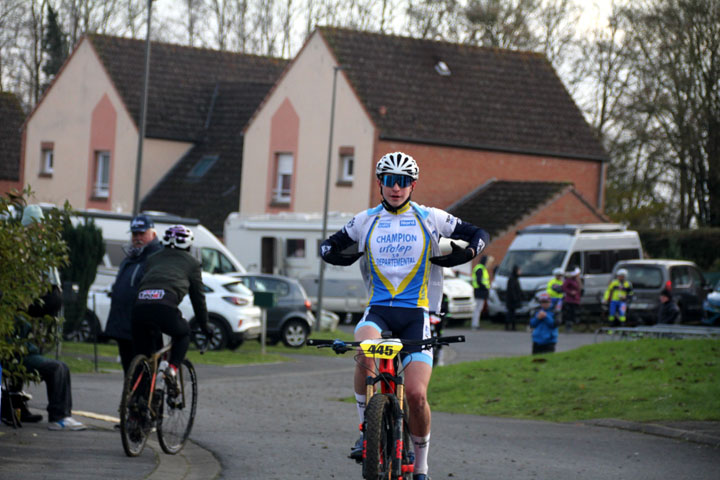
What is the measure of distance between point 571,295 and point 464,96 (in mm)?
15005

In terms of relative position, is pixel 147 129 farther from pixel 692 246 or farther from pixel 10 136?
pixel 692 246

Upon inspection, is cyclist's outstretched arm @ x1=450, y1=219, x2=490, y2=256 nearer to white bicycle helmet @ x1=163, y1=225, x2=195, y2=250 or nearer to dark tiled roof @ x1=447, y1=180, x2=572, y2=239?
white bicycle helmet @ x1=163, y1=225, x2=195, y2=250

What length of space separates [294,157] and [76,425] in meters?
37.4

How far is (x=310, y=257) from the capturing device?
38719 millimetres

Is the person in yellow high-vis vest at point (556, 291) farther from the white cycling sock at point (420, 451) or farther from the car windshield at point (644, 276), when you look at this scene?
the white cycling sock at point (420, 451)

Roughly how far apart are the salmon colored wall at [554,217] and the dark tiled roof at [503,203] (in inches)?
→ 9.4

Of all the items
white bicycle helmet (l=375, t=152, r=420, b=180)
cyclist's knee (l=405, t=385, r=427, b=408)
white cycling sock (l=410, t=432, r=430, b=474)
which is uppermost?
white bicycle helmet (l=375, t=152, r=420, b=180)

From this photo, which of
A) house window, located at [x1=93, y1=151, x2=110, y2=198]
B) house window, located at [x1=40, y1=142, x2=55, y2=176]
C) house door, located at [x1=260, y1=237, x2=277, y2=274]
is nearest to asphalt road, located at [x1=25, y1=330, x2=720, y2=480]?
house door, located at [x1=260, y1=237, x2=277, y2=274]

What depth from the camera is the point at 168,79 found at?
54250 mm

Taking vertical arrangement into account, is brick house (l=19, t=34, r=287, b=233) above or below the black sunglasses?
above

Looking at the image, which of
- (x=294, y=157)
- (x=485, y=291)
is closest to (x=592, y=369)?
(x=485, y=291)

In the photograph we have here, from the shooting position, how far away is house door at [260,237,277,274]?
3988cm

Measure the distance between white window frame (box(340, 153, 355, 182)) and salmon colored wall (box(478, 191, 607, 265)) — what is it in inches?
231

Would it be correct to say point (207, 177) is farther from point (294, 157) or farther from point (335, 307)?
point (335, 307)
